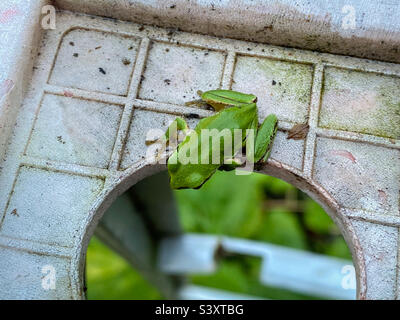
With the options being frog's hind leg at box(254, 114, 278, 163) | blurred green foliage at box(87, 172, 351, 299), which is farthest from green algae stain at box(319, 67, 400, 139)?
blurred green foliage at box(87, 172, 351, 299)

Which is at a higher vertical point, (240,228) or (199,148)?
(240,228)

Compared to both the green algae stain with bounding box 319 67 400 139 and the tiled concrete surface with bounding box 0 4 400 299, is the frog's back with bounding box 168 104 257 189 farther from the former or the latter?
the green algae stain with bounding box 319 67 400 139

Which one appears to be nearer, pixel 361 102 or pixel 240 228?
pixel 361 102

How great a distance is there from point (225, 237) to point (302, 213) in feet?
2.19

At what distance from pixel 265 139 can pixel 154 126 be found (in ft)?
1.24

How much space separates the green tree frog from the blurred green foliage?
5.01 feet

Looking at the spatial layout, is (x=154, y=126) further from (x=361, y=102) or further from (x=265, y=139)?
(x=361, y=102)

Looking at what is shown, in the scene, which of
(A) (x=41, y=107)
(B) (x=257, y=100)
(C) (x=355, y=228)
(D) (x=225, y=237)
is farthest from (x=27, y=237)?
(D) (x=225, y=237)

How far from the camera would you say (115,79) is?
4.88 ft

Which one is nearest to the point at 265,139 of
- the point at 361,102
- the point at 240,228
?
the point at 361,102

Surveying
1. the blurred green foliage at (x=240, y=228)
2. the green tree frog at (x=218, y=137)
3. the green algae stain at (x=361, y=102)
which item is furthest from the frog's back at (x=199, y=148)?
the blurred green foliage at (x=240, y=228)

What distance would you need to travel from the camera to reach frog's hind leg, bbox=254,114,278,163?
1364mm

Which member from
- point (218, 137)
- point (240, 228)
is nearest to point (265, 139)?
point (218, 137)

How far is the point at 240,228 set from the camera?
119 inches
